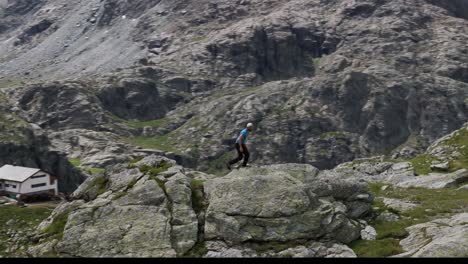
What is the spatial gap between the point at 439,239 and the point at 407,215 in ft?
20.5

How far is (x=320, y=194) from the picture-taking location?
29.7 metres

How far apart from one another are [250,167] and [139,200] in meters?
8.01

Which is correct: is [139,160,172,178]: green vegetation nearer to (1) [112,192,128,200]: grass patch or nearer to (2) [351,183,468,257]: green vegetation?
(1) [112,192,128,200]: grass patch

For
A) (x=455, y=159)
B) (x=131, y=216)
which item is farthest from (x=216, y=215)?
(x=455, y=159)

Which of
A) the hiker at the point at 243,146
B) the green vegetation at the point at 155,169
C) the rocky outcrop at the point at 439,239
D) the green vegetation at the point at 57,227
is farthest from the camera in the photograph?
the hiker at the point at 243,146

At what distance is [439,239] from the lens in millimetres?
23688

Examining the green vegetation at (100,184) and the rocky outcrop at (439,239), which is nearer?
the rocky outcrop at (439,239)

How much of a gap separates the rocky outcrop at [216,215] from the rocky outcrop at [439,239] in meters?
3.28

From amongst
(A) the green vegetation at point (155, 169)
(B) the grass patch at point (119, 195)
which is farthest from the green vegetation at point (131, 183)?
(A) the green vegetation at point (155, 169)

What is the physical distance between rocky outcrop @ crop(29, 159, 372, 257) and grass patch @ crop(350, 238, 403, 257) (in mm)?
699

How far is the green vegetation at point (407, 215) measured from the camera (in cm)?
2453

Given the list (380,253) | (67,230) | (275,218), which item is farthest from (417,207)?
(67,230)

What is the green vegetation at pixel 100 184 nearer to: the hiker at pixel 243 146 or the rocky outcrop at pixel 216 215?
the rocky outcrop at pixel 216 215

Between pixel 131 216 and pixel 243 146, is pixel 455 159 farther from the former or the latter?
pixel 131 216
